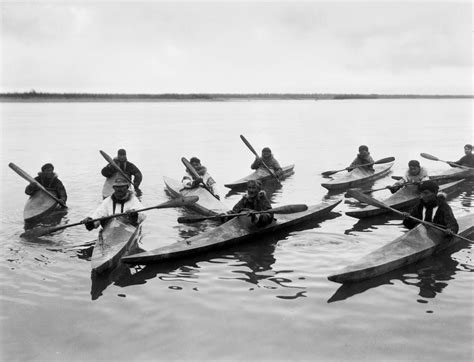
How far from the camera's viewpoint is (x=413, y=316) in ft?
19.8

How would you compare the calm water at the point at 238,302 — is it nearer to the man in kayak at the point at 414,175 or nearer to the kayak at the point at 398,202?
the kayak at the point at 398,202

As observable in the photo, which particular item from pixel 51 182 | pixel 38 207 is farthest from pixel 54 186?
pixel 38 207

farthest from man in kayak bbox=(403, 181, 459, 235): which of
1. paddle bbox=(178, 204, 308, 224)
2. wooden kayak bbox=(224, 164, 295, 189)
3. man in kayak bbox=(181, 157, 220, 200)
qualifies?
wooden kayak bbox=(224, 164, 295, 189)

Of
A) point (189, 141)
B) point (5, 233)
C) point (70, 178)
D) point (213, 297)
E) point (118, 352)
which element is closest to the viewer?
point (118, 352)

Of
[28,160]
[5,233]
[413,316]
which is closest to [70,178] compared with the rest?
[28,160]

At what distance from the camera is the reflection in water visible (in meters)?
6.71

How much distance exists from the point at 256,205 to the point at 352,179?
6393mm

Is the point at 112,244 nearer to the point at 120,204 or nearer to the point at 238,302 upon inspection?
the point at 120,204

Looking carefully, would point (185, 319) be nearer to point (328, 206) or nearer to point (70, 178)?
point (328, 206)

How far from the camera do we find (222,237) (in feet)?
27.6

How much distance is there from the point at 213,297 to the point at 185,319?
2.31ft

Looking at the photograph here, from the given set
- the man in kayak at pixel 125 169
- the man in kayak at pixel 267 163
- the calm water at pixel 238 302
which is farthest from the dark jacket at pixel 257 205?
the man in kayak at pixel 267 163

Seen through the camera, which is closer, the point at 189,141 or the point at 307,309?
the point at 307,309

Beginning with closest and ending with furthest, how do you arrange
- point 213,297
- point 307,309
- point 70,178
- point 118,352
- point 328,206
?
1. point 118,352
2. point 307,309
3. point 213,297
4. point 328,206
5. point 70,178
